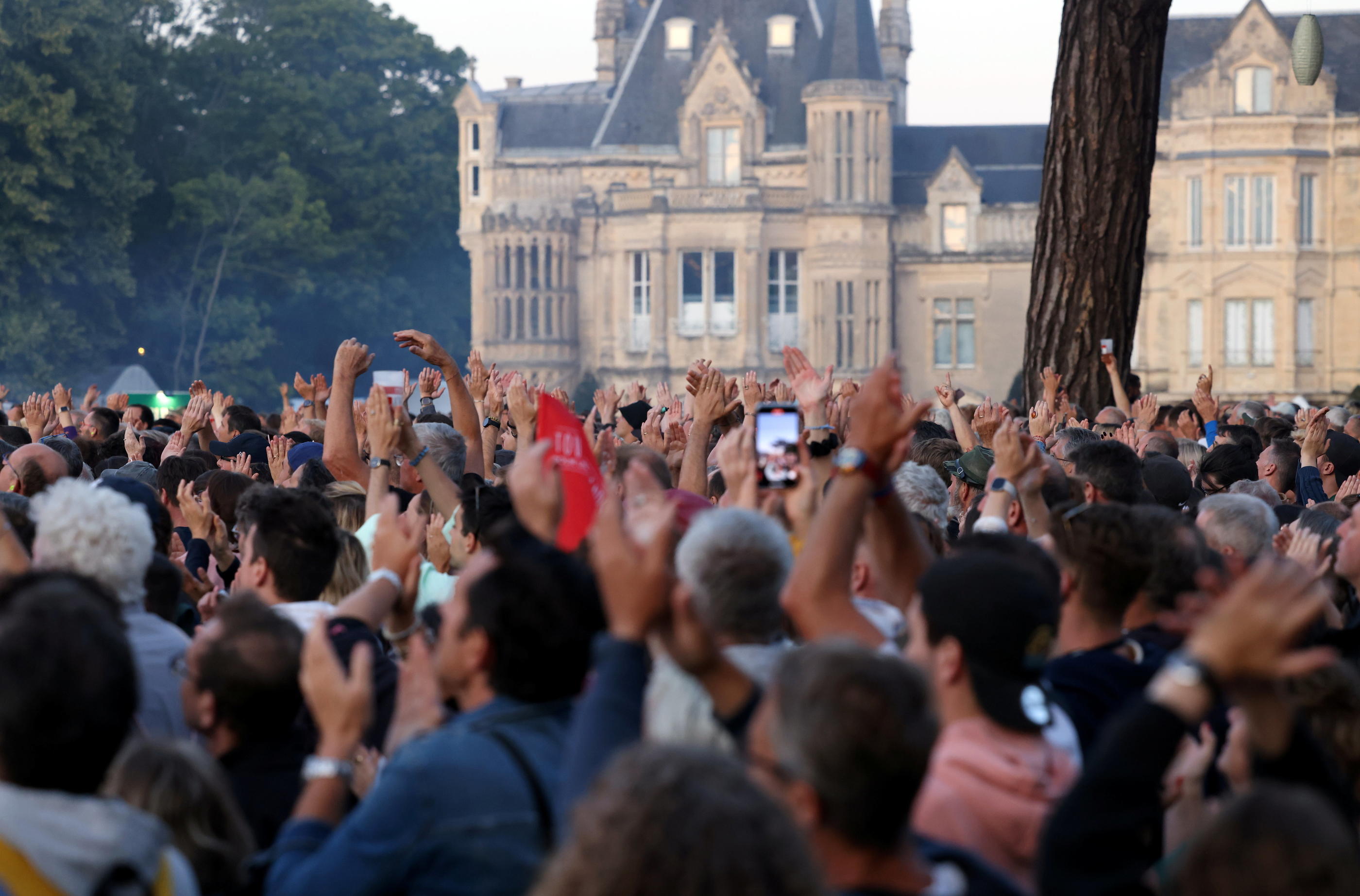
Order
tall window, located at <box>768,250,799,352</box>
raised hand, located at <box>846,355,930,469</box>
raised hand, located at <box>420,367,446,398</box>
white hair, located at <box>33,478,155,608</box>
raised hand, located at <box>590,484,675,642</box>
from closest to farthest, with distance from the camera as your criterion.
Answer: raised hand, located at <box>590,484,675,642</box>, raised hand, located at <box>846,355,930,469</box>, white hair, located at <box>33,478,155,608</box>, raised hand, located at <box>420,367,446,398</box>, tall window, located at <box>768,250,799,352</box>

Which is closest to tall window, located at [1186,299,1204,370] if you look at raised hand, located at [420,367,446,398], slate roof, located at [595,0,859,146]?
slate roof, located at [595,0,859,146]

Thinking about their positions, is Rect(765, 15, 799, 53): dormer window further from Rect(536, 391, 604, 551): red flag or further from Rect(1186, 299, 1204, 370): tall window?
Rect(536, 391, 604, 551): red flag

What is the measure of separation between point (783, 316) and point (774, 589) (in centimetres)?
5092

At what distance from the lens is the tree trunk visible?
12.0 meters

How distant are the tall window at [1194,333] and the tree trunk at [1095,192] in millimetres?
40684

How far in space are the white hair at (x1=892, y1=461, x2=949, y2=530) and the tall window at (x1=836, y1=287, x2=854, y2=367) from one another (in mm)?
46231

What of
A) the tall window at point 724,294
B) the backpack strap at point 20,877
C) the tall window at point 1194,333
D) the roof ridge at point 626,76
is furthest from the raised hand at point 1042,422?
the roof ridge at point 626,76

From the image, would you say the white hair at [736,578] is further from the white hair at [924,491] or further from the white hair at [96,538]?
the white hair at [924,491]

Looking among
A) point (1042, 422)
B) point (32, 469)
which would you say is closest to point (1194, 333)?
point (1042, 422)

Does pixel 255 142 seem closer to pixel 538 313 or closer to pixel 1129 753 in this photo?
pixel 538 313

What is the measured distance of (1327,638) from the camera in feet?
15.8

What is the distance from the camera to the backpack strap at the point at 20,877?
9.23ft

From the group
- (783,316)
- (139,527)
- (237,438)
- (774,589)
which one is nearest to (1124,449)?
(774,589)

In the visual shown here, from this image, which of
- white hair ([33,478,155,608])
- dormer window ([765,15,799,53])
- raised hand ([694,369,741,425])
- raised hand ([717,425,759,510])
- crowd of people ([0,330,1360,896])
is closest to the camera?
crowd of people ([0,330,1360,896])
